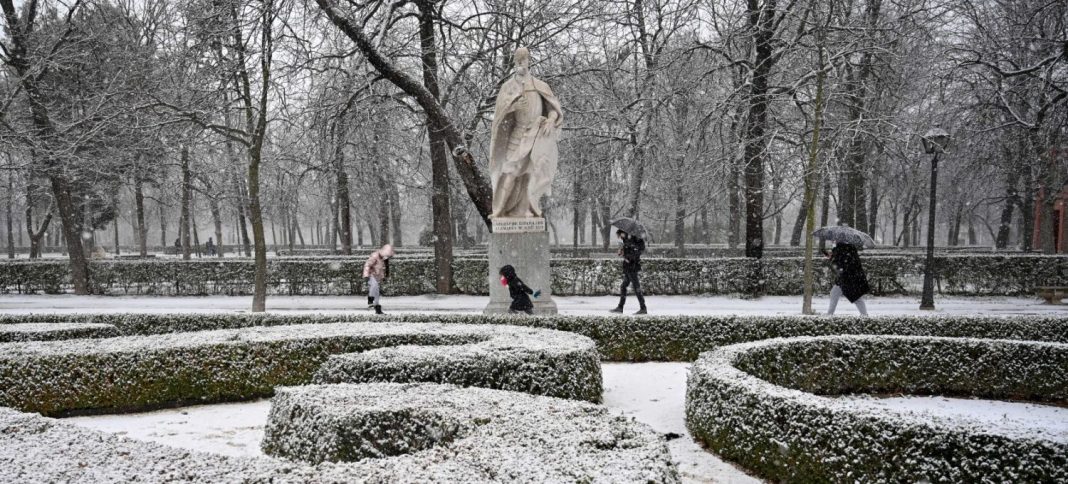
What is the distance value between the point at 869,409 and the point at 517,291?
642cm

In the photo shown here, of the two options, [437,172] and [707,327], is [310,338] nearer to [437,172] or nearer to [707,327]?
[707,327]

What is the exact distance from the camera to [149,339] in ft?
27.5

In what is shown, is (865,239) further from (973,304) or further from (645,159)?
(645,159)

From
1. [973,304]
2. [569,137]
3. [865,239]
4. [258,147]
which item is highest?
[569,137]

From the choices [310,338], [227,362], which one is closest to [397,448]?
[310,338]

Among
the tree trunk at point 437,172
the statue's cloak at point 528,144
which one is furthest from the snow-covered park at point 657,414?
the tree trunk at point 437,172

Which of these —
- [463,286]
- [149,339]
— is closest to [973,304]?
[463,286]

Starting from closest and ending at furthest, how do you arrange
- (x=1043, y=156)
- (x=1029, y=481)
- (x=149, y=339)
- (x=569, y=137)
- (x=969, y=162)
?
(x=1029, y=481) → (x=149, y=339) → (x=1043, y=156) → (x=969, y=162) → (x=569, y=137)

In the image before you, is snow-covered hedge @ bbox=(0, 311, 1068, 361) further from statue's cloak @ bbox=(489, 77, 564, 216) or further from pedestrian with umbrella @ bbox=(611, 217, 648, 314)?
pedestrian with umbrella @ bbox=(611, 217, 648, 314)

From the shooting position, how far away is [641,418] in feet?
22.9

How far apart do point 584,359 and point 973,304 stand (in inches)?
534

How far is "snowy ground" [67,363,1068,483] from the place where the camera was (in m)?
5.75

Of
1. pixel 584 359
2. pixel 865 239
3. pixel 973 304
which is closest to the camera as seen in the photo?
pixel 584 359

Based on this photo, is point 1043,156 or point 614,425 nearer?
point 614,425
